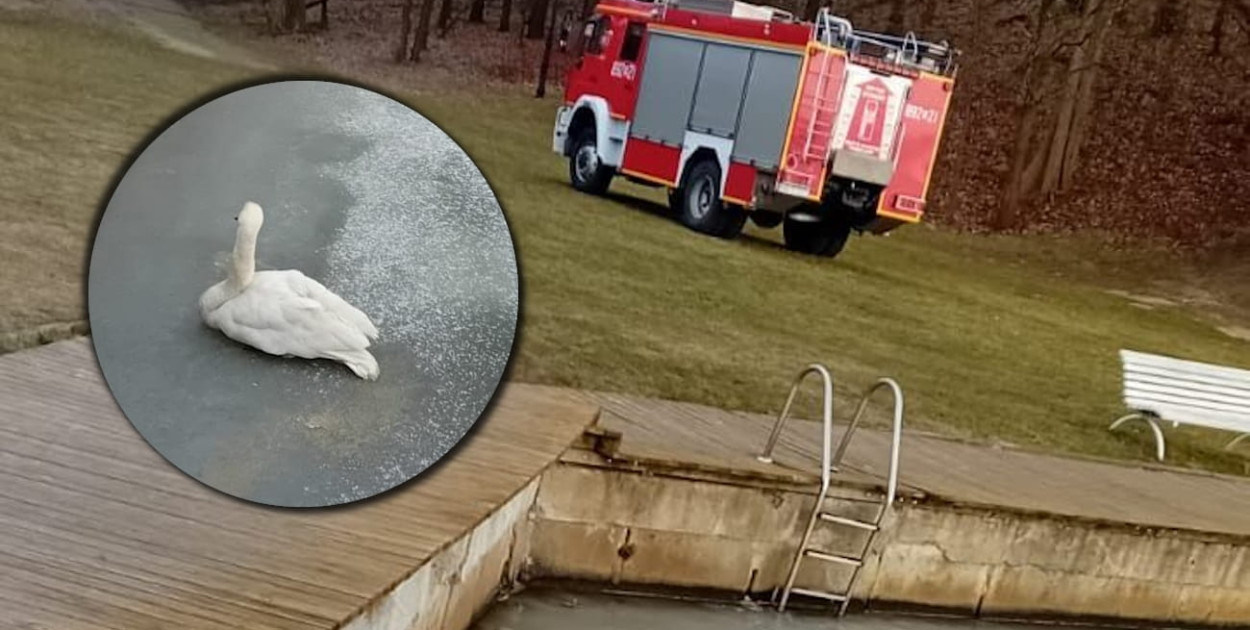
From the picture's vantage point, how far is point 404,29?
2.81 m

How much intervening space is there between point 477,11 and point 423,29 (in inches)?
5.0

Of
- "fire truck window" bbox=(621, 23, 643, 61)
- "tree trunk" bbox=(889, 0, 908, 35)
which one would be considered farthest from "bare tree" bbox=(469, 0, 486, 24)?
"tree trunk" bbox=(889, 0, 908, 35)

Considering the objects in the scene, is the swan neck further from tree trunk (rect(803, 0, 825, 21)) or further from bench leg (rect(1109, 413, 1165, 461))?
bench leg (rect(1109, 413, 1165, 461))

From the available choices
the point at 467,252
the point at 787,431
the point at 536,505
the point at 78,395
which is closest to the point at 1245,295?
the point at 787,431

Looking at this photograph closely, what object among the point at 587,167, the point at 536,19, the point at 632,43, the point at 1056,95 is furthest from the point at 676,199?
the point at 1056,95

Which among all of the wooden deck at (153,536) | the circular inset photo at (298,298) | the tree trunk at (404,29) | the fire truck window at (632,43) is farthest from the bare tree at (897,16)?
the circular inset photo at (298,298)

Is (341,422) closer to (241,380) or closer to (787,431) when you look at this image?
(241,380)

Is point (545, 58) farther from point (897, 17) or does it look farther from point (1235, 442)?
point (1235, 442)

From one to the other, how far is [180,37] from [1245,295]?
2711 mm

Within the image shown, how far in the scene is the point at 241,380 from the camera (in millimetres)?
839

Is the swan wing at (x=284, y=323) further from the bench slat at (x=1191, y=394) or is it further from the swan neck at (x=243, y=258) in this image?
the bench slat at (x=1191, y=394)

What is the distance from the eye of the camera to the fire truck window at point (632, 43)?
344cm

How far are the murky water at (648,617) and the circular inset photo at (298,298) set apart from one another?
152cm

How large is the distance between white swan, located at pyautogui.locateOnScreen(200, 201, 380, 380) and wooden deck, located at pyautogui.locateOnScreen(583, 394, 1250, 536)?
1665 millimetres
